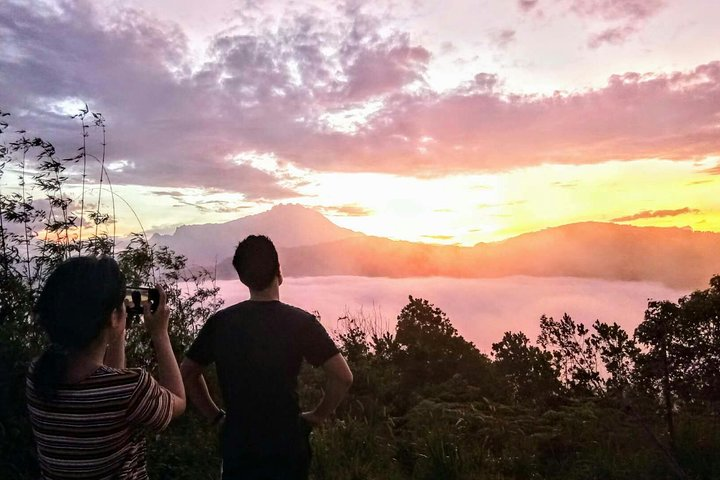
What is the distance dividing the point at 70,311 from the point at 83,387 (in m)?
0.28

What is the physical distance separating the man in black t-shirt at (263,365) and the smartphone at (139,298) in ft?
1.88

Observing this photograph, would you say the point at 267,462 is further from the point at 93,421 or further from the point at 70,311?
the point at 70,311

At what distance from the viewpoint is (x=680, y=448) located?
668cm

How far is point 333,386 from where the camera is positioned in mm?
3516

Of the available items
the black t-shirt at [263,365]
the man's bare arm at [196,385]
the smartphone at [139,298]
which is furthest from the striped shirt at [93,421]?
the man's bare arm at [196,385]

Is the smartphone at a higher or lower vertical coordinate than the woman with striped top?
higher

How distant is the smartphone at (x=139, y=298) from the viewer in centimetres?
275

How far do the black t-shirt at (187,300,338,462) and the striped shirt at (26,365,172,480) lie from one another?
877 mm

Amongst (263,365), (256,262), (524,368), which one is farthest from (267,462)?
(524,368)

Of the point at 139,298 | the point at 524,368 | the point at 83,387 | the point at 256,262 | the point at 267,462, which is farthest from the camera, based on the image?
the point at 524,368

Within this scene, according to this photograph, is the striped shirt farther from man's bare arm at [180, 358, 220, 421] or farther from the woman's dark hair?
man's bare arm at [180, 358, 220, 421]

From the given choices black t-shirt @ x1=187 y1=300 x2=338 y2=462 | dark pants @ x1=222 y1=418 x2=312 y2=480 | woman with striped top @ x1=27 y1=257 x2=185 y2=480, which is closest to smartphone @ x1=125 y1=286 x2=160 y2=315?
woman with striped top @ x1=27 y1=257 x2=185 y2=480

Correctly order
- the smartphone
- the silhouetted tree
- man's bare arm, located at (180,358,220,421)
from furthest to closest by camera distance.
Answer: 1. the silhouetted tree
2. man's bare arm, located at (180,358,220,421)
3. the smartphone

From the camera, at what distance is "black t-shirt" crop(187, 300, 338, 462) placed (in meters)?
3.18
